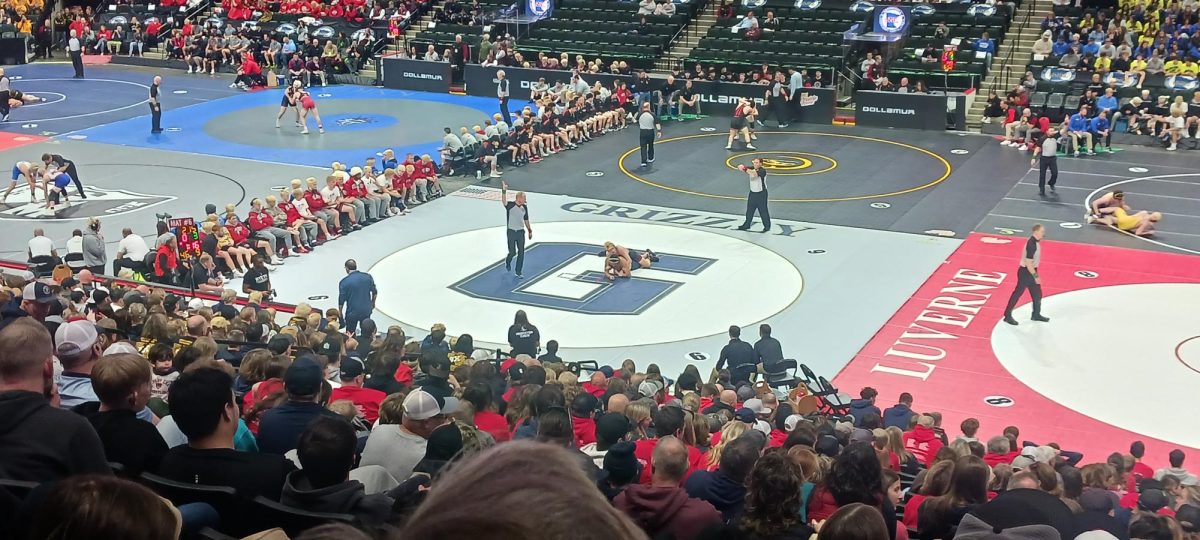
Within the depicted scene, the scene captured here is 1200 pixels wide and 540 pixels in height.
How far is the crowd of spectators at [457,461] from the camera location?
225 centimetres

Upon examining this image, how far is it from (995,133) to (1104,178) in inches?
232

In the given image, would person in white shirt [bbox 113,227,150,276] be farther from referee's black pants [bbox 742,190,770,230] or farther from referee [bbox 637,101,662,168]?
referee [bbox 637,101,662,168]

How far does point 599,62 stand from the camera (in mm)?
37906

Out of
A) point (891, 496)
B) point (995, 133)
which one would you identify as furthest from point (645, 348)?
point (995, 133)

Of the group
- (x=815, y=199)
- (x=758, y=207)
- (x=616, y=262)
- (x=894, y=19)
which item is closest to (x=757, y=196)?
(x=758, y=207)

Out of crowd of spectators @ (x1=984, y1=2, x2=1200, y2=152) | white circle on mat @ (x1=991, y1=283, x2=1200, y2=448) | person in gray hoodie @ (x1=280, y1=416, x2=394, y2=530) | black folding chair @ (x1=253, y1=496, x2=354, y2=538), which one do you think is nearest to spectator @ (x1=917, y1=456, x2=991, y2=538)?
person in gray hoodie @ (x1=280, y1=416, x2=394, y2=530)

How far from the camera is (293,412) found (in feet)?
24.9

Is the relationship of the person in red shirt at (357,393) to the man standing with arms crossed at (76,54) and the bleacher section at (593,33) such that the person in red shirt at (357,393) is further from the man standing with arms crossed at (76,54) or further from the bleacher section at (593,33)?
the man standing with arms crossed at (76,54)

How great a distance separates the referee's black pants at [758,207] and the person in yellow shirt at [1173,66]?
14.8 metres

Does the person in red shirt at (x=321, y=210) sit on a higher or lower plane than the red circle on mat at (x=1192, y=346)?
higher

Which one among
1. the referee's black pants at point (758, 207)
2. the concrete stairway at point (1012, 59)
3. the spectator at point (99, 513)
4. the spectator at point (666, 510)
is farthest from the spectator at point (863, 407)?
the concrete stairway at point (1012, 59)

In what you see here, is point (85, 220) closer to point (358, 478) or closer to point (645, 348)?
point (645, 348)

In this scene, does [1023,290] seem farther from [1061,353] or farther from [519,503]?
[519,503]

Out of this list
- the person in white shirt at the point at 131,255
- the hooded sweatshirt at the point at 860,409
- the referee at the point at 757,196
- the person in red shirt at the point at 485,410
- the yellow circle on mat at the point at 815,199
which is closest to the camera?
the person in red shirt at the point at 485,410
